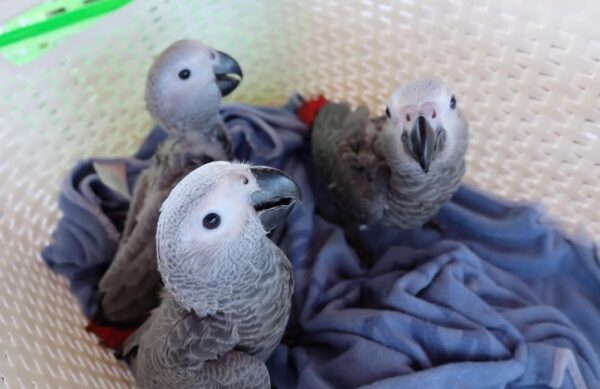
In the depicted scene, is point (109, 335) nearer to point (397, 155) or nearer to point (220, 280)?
point (220, 280)

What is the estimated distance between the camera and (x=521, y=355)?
945 millimetres

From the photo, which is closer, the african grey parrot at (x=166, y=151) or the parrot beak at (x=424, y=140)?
the parrot beak at (x=424, y=140)

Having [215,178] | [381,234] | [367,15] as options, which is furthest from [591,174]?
[215,178]

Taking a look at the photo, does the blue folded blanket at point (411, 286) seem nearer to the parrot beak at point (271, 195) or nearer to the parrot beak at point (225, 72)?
the parrot beak at point (225, 72)

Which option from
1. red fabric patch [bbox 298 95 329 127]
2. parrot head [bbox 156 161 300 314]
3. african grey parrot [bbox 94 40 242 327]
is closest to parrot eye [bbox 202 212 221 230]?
parrot head [bbox 156 161 300 314]

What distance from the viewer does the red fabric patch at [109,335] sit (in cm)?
104

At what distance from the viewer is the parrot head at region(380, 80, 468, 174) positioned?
3.02ft

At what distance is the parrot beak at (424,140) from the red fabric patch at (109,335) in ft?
2.22

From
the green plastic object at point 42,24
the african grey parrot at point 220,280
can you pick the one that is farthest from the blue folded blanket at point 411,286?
the green plastic object at point 42,24

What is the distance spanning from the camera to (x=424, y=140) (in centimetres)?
92

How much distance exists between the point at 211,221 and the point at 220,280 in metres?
0.09

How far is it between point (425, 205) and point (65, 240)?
803 mm

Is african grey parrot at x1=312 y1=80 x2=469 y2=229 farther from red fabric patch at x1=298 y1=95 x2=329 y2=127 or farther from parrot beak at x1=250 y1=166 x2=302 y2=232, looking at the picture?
parrot beak at x1=250 y1=166 x2=302 y2=232

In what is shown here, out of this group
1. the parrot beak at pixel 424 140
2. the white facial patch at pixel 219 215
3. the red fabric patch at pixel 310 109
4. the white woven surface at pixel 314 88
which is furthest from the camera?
the red fabric patch at pixel 310 109
